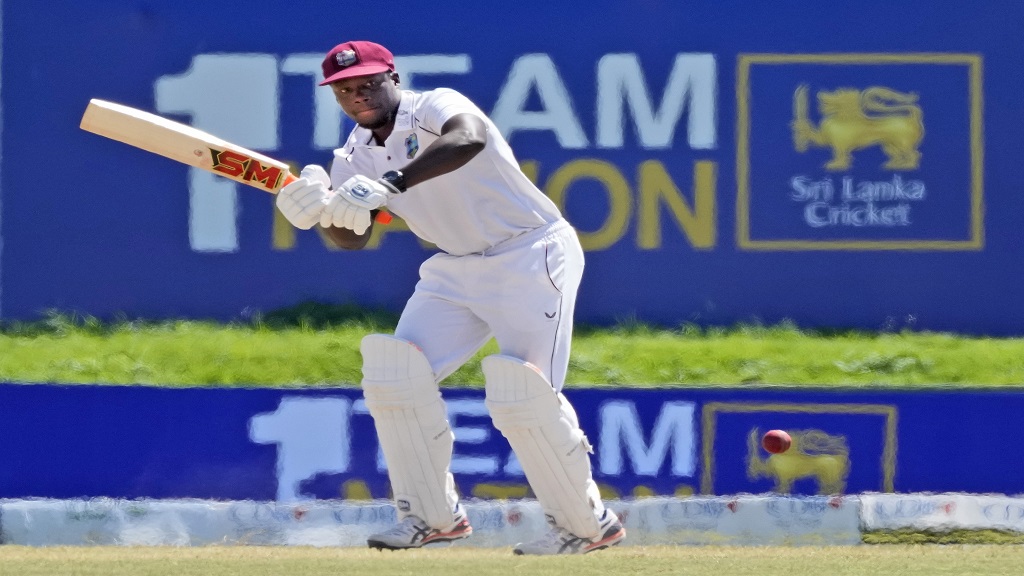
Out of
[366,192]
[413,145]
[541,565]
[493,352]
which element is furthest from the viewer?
[493,352]

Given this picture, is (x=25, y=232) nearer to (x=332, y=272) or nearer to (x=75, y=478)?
(x=332, y=272)

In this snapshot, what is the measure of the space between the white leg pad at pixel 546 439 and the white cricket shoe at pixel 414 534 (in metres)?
0.21

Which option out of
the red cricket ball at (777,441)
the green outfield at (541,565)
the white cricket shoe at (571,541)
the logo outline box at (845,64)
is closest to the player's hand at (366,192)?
the green outfield at (541,565)

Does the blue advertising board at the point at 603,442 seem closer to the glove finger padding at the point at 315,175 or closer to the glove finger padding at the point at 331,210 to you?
the glove finger padding at the point at 315,175

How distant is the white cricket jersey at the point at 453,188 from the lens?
356cm

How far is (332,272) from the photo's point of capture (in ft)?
21.8

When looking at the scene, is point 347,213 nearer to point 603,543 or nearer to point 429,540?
point 429,540

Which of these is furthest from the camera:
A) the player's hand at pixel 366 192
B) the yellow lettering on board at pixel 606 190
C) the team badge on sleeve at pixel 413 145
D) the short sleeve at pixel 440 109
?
the yellow lettering on board at pixel 606 190

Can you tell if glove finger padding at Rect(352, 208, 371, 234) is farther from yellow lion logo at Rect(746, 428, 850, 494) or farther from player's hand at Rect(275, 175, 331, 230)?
yellow lion logo at Rect(746, 428, 850, 494)

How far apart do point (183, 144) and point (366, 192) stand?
1.91 ft

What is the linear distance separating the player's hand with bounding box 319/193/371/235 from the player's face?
0.91ft

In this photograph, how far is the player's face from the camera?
3.52 m

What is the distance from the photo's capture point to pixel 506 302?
3.61 metres

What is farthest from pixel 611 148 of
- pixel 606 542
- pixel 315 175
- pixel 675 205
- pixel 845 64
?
pixel 315 175
